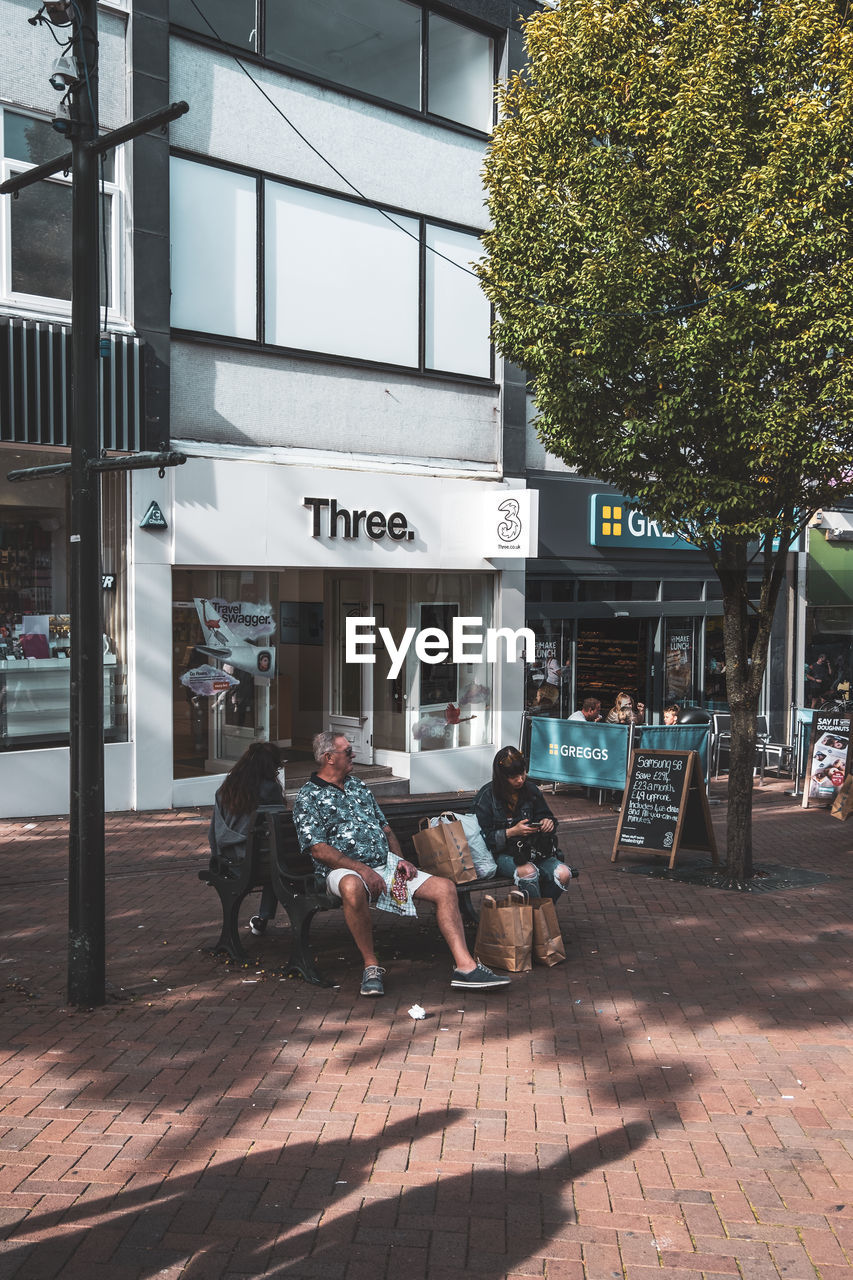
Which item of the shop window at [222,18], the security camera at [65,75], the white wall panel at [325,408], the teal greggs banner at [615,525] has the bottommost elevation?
the teal greggs banner at [615,525]

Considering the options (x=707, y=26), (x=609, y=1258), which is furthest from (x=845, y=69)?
(x=609, y=1258)

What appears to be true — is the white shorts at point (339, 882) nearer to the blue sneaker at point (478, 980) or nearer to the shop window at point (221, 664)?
the blue sneaker at point (478, 980)

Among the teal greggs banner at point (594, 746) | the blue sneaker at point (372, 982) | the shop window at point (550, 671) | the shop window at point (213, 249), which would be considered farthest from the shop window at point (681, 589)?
the blue sneaker at point (372, 982)

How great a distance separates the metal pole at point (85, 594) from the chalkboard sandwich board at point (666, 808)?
18.4 ft

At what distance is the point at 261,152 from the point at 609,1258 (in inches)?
467

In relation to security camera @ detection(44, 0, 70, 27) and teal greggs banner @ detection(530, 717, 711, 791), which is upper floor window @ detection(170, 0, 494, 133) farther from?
teal greggs banner @ detection(530, 717, 711, 791)

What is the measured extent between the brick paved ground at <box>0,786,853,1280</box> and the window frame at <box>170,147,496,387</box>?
6.79 m

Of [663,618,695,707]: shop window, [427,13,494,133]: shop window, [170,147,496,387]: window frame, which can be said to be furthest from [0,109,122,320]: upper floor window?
[663,618,695,707]: shop window

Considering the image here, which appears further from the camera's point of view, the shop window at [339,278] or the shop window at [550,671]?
the shop window at [550,671]

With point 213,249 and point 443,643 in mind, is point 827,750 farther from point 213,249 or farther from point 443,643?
A: point 213,249

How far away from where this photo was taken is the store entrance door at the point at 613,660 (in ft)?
56.3

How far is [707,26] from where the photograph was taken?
964cm

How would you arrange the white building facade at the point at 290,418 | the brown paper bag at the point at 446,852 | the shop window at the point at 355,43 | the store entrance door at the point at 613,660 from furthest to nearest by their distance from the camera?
the store entrance door at the point at 613,660, the shop window at the point at 355,43, the white building facade at the point at 290,418, the brown paper bag at the point at 446,852

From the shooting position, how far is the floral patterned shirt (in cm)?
693
